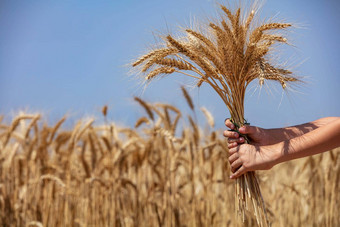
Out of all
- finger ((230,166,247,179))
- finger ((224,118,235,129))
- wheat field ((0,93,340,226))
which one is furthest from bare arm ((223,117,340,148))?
wheat field ((0,93,340,226))

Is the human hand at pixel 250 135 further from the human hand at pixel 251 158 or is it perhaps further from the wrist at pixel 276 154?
the wrist at pixel 276 154

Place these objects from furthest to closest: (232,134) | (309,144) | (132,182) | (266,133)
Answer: (132,182)
(266,133)
(232,134)
(309,144)

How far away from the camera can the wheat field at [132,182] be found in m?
3.34

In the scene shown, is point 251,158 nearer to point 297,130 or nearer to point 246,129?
point 246,129

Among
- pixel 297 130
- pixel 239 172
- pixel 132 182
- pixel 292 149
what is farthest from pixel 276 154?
pixel 132 182

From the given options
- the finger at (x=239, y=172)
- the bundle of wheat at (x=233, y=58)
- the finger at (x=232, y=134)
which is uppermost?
the bundle of wheat at (x=233, y=58)

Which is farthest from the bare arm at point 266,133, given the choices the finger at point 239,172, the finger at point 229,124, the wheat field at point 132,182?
the wheat field at point 132,182

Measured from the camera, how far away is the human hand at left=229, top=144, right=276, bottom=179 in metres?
1.63

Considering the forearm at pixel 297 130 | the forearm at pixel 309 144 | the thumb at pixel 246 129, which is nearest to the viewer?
the forearm at pixel 309 144

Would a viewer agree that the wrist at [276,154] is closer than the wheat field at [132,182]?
Yes

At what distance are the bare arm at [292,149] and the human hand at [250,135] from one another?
80 millimetres

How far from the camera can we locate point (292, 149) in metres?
1.62

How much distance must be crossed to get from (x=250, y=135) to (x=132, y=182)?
2.00 m

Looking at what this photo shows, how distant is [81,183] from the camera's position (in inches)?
160
